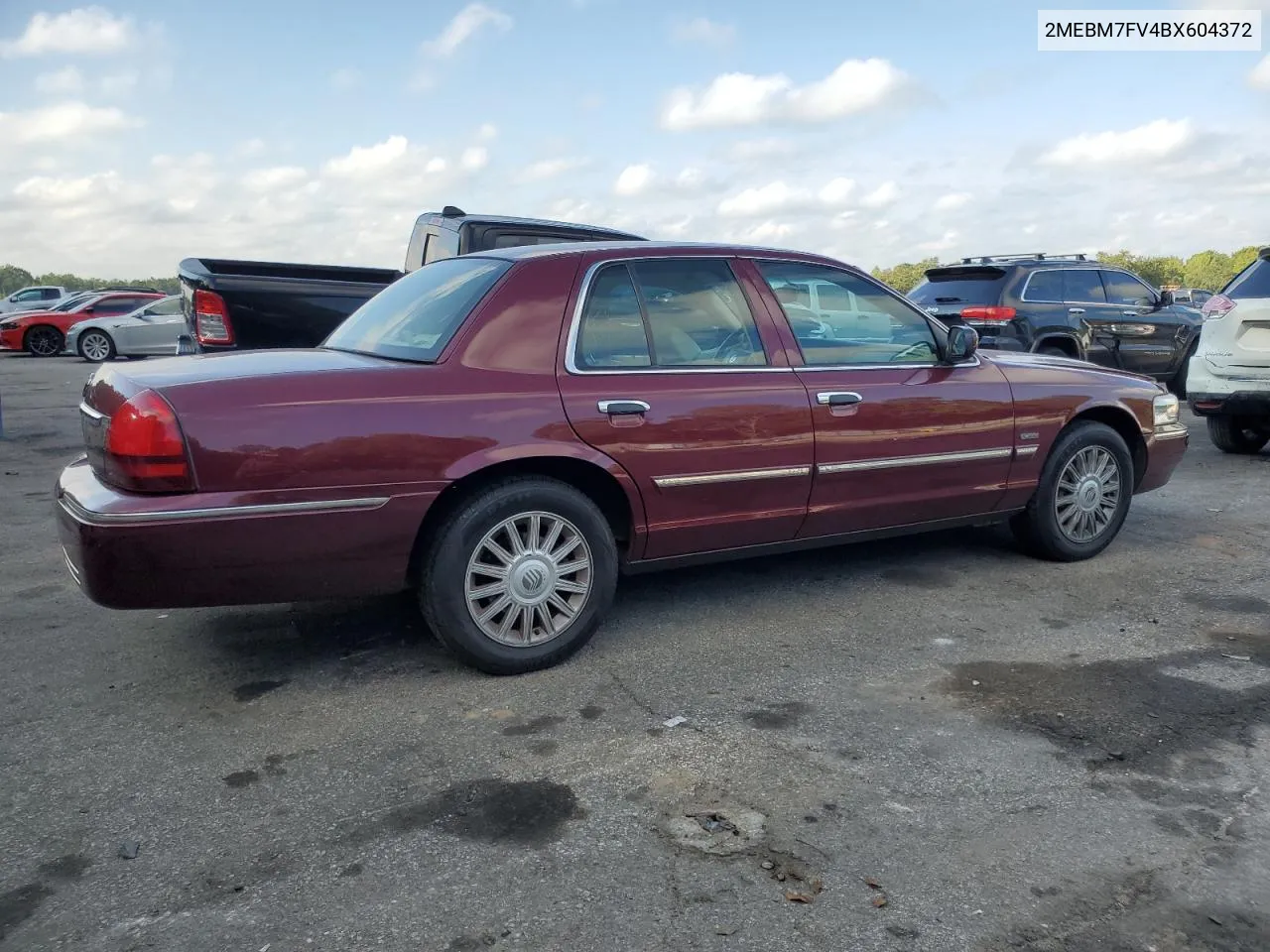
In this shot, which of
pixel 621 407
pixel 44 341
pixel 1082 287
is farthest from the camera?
pixel 44 341

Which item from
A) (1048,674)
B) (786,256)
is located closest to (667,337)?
(786,256)

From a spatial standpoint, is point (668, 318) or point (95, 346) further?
point (95, 346)

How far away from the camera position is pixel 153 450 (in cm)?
337

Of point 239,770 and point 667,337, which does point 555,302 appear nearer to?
point 667,337

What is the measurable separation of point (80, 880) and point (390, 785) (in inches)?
32.2

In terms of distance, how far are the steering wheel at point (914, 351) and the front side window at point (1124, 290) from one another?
302 inches

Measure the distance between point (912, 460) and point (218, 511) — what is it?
296 centimetres

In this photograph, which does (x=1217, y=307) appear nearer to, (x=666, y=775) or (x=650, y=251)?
(x=650, y=251)

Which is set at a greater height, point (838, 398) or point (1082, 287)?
point (1082, 287)

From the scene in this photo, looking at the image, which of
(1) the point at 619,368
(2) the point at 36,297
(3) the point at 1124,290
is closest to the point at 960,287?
(3) the point at 1124,290

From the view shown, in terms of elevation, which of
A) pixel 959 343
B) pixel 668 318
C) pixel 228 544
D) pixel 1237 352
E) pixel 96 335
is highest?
pixel 668 318

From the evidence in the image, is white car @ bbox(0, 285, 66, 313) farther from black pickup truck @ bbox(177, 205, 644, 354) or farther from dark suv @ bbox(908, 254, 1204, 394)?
dark suv @ bbox(908, 254, 1204, 394)

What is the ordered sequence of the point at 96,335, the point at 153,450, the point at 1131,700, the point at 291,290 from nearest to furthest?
1. the point at 153,450
2. the point at 1131,700
3. the point at 291,290
4. the point at 96,335

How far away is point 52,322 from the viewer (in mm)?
25203
